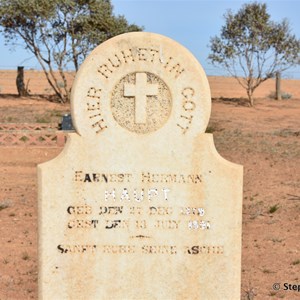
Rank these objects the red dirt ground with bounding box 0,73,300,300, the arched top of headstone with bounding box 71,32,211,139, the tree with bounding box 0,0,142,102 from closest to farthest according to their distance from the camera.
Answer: the arched top of headstone with bounding box 71,32,211,139, the red dirt ground with bounding box 0,73,300,300, the tree with bounding box 0,0,142,102

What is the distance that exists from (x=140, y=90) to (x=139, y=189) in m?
0.65

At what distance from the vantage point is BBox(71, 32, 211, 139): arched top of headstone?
4152 millimetres

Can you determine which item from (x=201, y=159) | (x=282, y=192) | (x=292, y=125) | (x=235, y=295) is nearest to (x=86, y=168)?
(x=201, y=159)

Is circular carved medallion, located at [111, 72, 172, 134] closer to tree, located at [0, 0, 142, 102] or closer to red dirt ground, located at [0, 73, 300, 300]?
red dirt ground, located at [0, 73, 300, 300]

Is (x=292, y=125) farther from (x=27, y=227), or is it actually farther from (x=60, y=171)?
(x=60, y=171)

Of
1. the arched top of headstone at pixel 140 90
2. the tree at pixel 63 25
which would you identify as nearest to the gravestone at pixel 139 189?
the arched top of headstone at pixel 140 90

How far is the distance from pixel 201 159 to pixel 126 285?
3.21ft

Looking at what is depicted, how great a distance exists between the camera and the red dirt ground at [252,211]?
6.97 m

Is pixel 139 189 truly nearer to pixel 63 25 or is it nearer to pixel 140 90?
→ pixel 140 90

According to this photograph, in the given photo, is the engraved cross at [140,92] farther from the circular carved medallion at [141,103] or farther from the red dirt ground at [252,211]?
the red dirt ground at [252,211]

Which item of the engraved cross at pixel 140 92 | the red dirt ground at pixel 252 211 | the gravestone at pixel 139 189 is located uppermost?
the engraved cross at pixel 140 92

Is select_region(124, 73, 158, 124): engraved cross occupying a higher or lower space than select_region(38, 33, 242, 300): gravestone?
higher

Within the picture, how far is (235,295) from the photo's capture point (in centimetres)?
434

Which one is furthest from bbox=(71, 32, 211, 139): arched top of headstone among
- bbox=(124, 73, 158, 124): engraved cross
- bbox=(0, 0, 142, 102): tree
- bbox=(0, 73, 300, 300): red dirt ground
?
bbox=(0, 0, 142, 102): tree
